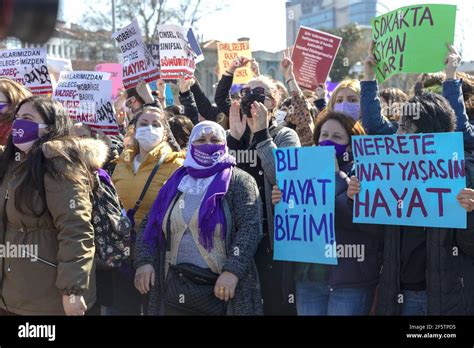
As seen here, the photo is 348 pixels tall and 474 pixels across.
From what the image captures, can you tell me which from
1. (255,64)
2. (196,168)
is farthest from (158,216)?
(255,64)

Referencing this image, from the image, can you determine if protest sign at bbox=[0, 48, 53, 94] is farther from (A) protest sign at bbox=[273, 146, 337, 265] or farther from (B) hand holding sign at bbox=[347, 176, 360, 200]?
(B) hand holding sign at bbox=[347, 176, 360, 200]

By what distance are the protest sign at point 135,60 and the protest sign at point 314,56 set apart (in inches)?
72.7

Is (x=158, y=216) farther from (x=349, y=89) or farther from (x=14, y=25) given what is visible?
(x=14, y=25)

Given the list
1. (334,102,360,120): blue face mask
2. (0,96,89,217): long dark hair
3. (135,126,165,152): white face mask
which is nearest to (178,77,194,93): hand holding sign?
(334,102,360,120): blue face mask

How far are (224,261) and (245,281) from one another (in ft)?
0.55

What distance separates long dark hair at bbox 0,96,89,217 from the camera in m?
3.06

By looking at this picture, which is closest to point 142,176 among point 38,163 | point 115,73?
point 38,163

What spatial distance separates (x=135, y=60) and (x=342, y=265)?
3.36 metres

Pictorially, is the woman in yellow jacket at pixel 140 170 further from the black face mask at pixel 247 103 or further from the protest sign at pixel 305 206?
the protest sign at pixel 305 206

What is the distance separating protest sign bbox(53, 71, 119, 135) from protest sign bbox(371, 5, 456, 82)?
2284 mm

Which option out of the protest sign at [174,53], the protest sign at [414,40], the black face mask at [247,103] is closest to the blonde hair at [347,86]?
the protest sign at [414,40]

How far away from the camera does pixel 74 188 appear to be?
307cm

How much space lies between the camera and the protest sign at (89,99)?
5184 millimetres

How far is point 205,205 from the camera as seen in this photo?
3412 mm
